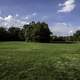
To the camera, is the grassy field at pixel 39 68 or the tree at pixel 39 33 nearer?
the grassy field at pixel 39 68

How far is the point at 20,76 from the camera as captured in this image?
44.7 ft

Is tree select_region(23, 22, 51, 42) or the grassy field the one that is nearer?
the grassy field

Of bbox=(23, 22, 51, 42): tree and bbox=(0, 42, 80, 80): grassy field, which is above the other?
bbox=(23, 22, 51, 42): tree

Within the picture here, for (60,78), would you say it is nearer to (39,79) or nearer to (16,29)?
(39,79)

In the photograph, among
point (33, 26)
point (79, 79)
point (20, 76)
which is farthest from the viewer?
point (33, 26)

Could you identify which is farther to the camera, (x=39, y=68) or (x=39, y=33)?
(x=39, y=33)

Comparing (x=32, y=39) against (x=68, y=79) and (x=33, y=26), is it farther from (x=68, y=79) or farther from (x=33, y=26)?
(x=68, y=79)

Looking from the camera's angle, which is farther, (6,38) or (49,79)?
(6,38)

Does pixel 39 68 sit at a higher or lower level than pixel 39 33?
lower

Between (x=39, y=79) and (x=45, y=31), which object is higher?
(x=45, y=31)

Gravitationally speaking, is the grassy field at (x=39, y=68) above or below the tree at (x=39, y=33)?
below

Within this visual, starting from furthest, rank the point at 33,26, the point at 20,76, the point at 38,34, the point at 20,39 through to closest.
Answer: the point at 20,39, the point at 33,26, the point at 38,34, the point at 20,76

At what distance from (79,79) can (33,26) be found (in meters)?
104

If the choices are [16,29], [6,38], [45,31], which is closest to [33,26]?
[45,31]
